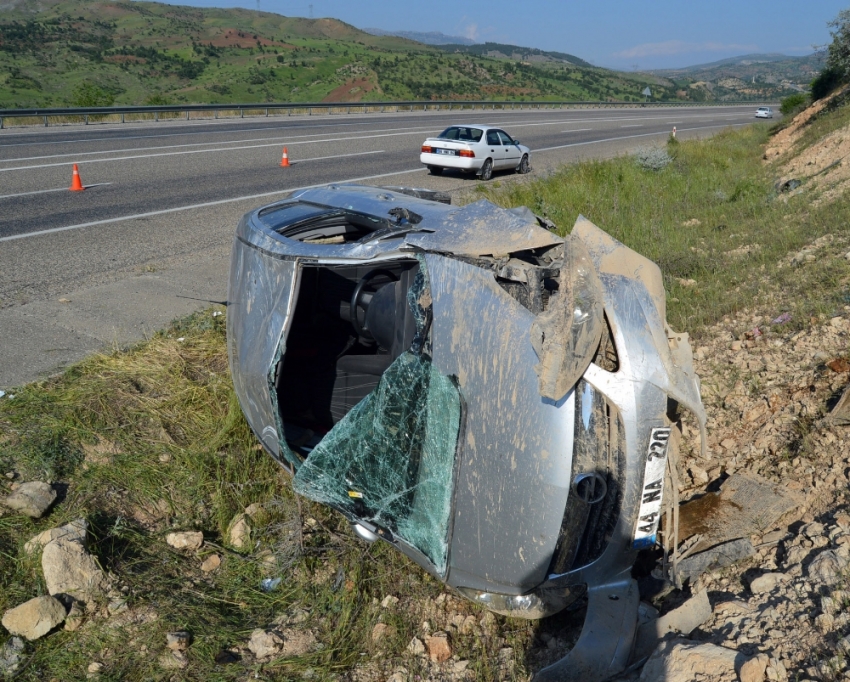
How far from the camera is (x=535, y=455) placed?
107 inches

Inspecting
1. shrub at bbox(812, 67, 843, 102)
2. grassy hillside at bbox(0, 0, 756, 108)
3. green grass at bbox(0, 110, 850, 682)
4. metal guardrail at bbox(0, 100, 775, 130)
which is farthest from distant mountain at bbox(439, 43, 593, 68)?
green grass at bbox(0, 110, 850, 682)

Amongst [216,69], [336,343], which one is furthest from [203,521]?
[216,69]

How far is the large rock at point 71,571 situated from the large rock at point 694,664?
97.7 inches

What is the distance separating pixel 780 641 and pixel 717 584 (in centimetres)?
60

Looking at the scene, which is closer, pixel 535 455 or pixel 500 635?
pixel 535 455

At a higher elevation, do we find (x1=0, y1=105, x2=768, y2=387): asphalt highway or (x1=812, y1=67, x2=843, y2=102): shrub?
(x1=812, y1=67, x2=843, y2=102): shrub

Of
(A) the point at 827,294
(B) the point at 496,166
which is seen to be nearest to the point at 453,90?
(B) the point at 496,166

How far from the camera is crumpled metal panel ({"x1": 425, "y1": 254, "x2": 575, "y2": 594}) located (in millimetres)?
2709

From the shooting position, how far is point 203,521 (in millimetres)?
4250

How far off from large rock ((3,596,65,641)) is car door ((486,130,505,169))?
15.3 m

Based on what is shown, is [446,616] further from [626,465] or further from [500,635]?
[626,465]

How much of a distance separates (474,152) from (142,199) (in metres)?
7.76

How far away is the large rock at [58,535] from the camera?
3623 mm

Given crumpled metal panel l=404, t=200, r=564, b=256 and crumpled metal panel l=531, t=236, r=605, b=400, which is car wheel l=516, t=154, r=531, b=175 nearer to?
crumpled metal panel l=404, t=200, r=564, b=256
